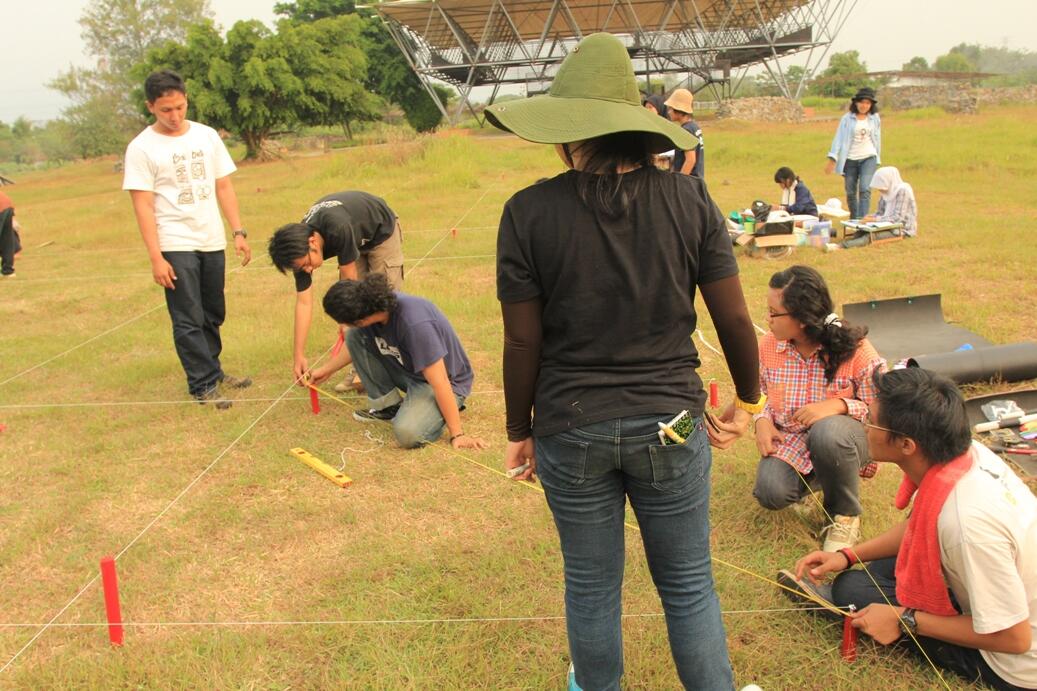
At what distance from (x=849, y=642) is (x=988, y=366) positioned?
2.51 meters


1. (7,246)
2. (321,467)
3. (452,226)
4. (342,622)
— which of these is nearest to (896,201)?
(452,226)

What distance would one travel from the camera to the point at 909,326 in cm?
523

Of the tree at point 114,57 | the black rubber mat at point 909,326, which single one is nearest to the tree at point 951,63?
the tree at point 114,57

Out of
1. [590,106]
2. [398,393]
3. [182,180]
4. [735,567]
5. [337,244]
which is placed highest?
[590,106]

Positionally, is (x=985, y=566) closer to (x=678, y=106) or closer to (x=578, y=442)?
(x=578, y=442)

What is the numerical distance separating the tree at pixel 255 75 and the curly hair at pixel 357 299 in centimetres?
2873

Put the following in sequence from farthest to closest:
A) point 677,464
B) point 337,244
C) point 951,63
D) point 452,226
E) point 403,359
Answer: point 951,63 → point 452,226 → point 337,244 → point 403,359 → point 677,464

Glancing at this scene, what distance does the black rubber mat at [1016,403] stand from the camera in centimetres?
335

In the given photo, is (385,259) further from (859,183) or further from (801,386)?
(859,183)

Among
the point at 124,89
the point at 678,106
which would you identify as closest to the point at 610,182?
the point at 678,106

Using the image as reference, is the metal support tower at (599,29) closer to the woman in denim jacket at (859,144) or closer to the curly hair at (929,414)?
the woman in denim jacket at (859,144)

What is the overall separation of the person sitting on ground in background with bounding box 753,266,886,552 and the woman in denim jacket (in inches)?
246

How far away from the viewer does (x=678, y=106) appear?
670 centimetres

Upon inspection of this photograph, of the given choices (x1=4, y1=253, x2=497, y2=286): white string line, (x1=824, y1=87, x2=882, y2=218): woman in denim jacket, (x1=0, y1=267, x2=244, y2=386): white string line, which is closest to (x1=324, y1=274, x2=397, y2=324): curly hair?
(x1=0, y1=267, x2=244, y2=386): white string line
